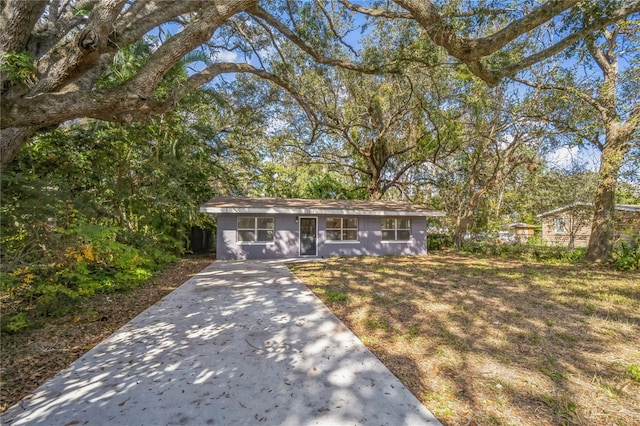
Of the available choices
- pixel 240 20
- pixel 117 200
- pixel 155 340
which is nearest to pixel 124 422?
pixel 155 340

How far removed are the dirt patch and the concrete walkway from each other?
0.61 feet

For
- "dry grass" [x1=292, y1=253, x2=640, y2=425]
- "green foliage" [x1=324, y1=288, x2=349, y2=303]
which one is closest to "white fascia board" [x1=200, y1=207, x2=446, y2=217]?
"dry grass" [x1=292, y1=253, x2=640, y2=425]

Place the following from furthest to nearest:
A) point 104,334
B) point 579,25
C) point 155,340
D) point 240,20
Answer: point 240,20 → point 579,25 → point 104,334 → point 155,340

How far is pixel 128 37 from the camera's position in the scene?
387 cm

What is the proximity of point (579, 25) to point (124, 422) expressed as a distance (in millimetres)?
7794

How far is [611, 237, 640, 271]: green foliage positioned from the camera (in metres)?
9.53

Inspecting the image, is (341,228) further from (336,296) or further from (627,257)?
(627,257)

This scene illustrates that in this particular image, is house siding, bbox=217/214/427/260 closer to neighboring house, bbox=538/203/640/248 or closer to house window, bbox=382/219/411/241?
house window, bbox=382/219/411/241

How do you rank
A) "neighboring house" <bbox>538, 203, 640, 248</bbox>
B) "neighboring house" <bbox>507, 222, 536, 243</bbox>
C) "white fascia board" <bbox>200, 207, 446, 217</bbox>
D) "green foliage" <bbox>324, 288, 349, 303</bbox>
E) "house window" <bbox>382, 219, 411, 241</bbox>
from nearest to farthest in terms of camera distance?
"green foliage" <bbox>324, 288, 349, 303</bbox>
"neighboring house" <bbox>538, 203, 640, 248</bbox>
"white fascia board" <bbox>200, 207, 446, 217</bbox>
"house window" <bbox>382, 219, 411, 241</bbox>
"neighboring house" <bbox>507, 222, 536, 243</bbox>

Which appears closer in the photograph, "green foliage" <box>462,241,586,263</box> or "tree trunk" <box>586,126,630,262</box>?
"tree trunk" <box>586,126,630,262</box>

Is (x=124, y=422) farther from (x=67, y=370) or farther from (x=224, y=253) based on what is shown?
(x=224, y=253)

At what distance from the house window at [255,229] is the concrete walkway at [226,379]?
7.74m

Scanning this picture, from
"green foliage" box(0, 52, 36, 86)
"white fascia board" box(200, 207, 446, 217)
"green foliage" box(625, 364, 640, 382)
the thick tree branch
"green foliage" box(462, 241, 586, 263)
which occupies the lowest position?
"green foliage" box(462, 241, 586, 263)

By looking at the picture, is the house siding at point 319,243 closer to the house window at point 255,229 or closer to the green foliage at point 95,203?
the house window at point 255,229
